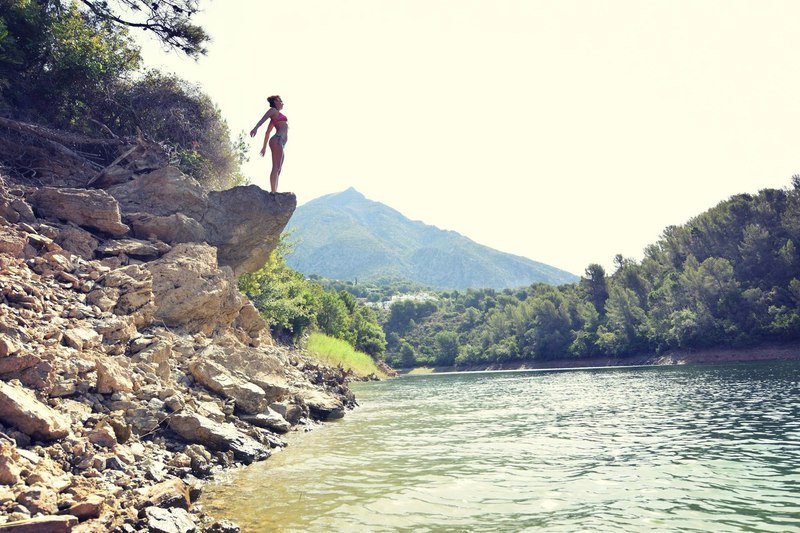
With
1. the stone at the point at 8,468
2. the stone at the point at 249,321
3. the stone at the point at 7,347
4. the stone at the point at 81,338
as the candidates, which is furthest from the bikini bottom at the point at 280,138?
the stone at the point at 8,468

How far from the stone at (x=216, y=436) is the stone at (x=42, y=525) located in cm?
542

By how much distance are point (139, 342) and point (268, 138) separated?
10.3 meters

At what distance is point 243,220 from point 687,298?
302 feet

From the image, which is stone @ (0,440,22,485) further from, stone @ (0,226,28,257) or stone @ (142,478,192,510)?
stone @ (0,226,28,257)

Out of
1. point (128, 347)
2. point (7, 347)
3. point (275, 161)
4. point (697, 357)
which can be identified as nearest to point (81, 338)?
point (128, 347)

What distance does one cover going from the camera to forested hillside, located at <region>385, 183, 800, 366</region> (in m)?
80.3

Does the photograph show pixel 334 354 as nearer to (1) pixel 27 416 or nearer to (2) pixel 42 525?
(1) pixel 27 416

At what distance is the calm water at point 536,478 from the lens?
798cm

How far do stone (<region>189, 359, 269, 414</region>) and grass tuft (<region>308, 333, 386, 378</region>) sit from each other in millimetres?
41297

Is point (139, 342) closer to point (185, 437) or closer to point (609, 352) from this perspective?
point (185, 437)

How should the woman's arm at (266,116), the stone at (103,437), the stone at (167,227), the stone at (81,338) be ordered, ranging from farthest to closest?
A: 1. the woman's arm at (266,116)
2. the stone at (167,227)
3. the stone at (81,338)
4. the stone at (103,437)

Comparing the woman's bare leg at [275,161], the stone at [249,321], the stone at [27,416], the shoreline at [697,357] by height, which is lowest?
the shoreline at [697,357]

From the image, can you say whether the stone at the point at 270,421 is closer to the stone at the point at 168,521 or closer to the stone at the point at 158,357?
the stone at the point at 158,357

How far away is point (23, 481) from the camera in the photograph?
23.6 feet
